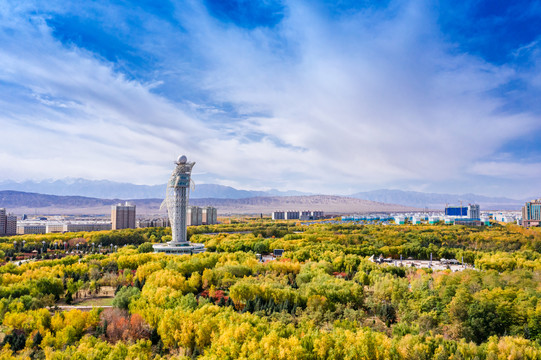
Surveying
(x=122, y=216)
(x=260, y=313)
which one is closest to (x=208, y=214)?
(x=122, y=216)

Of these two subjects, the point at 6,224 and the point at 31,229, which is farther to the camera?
the point at 31,229

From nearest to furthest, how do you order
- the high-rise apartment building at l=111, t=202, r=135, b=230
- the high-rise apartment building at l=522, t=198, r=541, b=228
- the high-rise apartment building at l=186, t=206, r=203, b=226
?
1. the high-rise apartment building at l=111, t=202, r=135, b=230
2. the high-rise apartment building at l=186, t=206, r=203, b=226
3. the high-rise apartment building at l=522, t=198, r=541, b=228

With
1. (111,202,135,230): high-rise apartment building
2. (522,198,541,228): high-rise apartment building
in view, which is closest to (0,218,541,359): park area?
(111,202,135,230): high-rise apartment building

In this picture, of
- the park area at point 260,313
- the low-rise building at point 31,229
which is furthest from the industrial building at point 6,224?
the park area at point 260,313

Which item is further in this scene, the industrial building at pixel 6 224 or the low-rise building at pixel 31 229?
the low-rise building at pixel 31 229

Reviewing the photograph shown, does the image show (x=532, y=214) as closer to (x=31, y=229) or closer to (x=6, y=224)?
(x=6, y=224)

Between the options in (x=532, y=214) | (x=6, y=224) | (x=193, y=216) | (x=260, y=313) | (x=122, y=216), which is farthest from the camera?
(x=532, y=214)

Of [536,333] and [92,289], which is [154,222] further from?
[536,333]

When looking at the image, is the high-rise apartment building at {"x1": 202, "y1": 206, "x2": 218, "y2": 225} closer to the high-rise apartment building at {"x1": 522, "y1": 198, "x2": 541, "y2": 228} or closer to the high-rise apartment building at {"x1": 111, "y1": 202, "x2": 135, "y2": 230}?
the high-rise apartment building at {"x1": 111, "y1": 202, "x2": 135, "y2": 230}

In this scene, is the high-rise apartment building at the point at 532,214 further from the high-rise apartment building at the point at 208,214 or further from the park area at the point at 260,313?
the high-rise apartment building at the point at 208,214

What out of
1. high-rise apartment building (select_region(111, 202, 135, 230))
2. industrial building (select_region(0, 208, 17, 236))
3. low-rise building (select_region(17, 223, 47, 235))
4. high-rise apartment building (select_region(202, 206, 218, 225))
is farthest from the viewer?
high-rise apartment building (select_region(202, 206, 218, 225))
